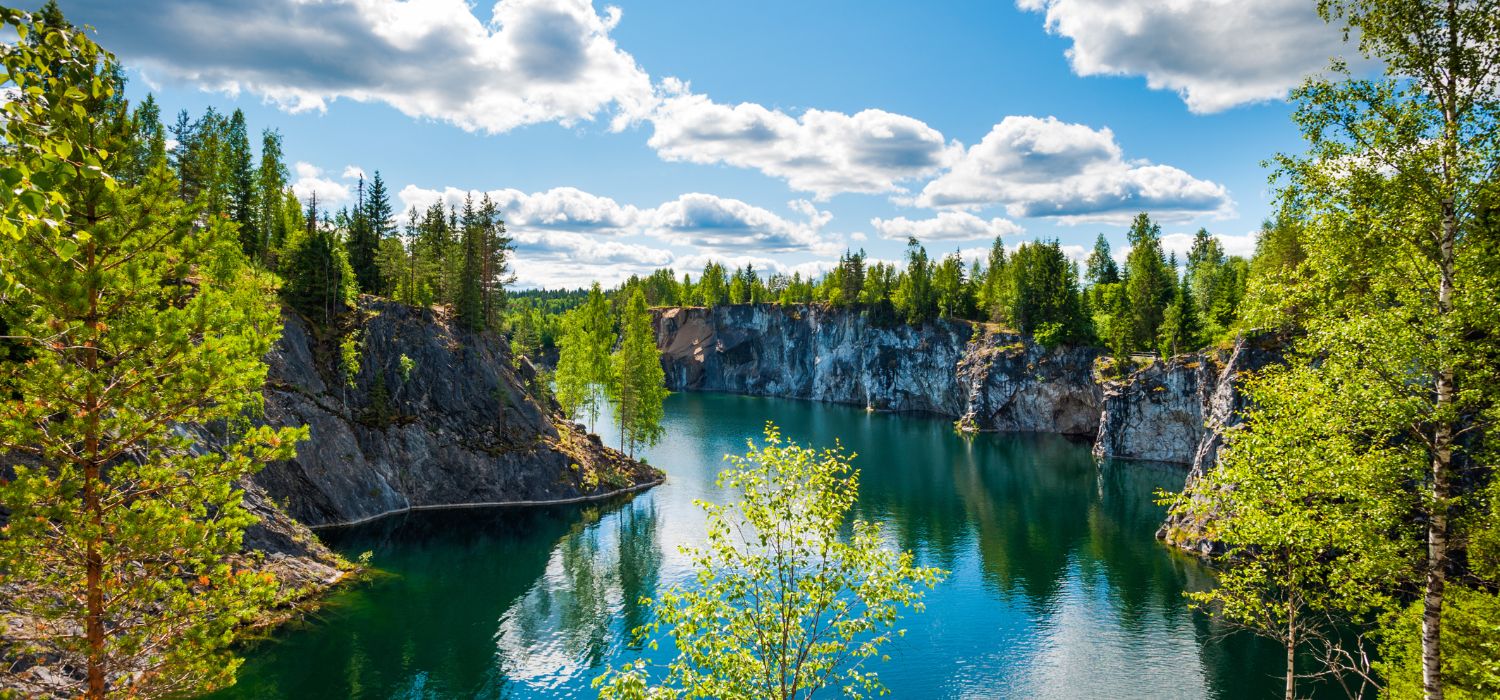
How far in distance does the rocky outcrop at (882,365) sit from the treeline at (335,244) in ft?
223

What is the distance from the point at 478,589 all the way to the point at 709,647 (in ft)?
113

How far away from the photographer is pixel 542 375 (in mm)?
74875

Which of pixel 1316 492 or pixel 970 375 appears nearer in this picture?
pixel 1316 492

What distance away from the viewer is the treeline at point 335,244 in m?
57.2

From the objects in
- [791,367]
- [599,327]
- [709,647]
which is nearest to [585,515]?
[599,327]

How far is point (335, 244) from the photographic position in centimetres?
6469

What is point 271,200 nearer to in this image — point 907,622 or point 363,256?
point 363,256

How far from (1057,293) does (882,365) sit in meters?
39.8

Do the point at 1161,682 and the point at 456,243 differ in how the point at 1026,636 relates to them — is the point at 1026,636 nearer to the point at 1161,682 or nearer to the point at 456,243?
the point at 1161,682

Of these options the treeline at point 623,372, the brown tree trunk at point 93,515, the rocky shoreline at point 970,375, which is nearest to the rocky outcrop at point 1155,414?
the rocky shoreline at point 970,375

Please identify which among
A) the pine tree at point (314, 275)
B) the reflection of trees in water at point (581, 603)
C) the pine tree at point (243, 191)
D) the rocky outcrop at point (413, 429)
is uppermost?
the pine tree at point (243, 191)

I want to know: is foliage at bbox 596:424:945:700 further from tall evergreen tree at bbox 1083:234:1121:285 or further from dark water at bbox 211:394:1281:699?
tall evergreen tree at bbox 1083:234:1121:285

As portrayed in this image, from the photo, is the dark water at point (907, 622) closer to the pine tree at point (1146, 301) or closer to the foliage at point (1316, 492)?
the foliage at point (1316, 492)

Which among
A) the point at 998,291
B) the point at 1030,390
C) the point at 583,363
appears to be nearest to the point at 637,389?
the point at 583,363
